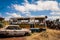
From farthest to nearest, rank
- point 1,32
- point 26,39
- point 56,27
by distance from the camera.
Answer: point 56,27
point 1,32
point 26,39

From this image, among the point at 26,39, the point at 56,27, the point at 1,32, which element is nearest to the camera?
the point at 26,39

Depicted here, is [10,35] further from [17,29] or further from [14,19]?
[14,19]

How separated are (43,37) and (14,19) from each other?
1336cm

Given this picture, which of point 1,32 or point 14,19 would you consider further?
point 14,19

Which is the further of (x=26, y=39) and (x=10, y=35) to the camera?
(x=10, y=35)

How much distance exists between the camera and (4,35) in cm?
1523

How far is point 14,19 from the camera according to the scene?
2778cm

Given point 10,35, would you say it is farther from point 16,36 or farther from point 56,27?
point 56,27

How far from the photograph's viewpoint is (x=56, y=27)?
2695cm

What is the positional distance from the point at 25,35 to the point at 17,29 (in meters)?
0.99

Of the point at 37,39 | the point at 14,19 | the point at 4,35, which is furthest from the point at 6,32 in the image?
the point at 14,19

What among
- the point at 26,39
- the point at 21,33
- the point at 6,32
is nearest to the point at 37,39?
the point at 26,39

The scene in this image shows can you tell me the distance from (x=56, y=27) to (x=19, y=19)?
6.60 m

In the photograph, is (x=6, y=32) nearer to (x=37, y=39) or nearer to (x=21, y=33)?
(x=21, y=33)
